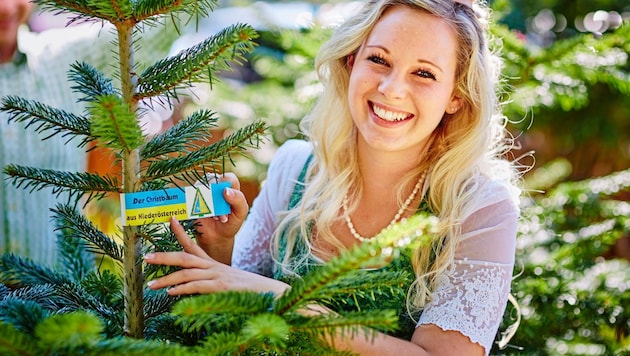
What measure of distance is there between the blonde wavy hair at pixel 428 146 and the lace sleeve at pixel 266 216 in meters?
0.04

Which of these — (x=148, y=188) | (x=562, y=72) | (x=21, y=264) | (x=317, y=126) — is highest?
(x=562, y=72)

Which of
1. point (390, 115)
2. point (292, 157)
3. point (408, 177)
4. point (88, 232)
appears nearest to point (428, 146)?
point (408, 177)

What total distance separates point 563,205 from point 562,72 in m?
0.33

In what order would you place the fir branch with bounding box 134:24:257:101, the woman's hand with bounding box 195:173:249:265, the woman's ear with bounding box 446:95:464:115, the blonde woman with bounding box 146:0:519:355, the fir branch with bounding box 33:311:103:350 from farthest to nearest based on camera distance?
the woman's ear with bounding box 446:95:464:115, the blonde woman with bounding box 146:0:519:355, the woman's hand with bounding box 195:173:249:265, the fir branch with bounding box 134:24:257:101, the fir branch with bounding box 33:311:103:350

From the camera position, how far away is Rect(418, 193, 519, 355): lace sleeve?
1192mm

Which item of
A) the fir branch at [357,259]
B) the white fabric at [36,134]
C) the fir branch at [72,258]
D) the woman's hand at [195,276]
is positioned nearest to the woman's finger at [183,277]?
the woman's hand at [195,276]

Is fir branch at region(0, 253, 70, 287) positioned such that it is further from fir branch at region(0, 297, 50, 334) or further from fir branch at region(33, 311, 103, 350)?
fir branch at region(33, 311, 103, 350)

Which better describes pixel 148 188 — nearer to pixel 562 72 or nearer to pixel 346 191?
pixel 346 191

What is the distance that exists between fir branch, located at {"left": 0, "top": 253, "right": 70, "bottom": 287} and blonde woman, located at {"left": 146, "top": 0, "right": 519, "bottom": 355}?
0.79 feet

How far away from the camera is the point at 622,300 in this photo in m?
1.41

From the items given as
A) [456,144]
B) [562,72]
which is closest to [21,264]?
[456,144]

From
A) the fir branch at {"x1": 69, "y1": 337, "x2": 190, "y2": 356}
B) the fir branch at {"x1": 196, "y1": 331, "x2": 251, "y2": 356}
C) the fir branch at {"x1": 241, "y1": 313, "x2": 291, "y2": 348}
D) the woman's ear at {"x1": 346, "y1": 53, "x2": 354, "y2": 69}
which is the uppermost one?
the woman's ear at {"x1": 346, "y1": 53, "x2": 354, "y2": 69}

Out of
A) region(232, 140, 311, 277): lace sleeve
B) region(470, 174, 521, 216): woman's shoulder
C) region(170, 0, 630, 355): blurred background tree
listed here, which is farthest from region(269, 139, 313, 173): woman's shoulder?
region(470, 174, 521, 216): woman's shoulder

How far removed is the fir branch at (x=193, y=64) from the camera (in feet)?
2.55
